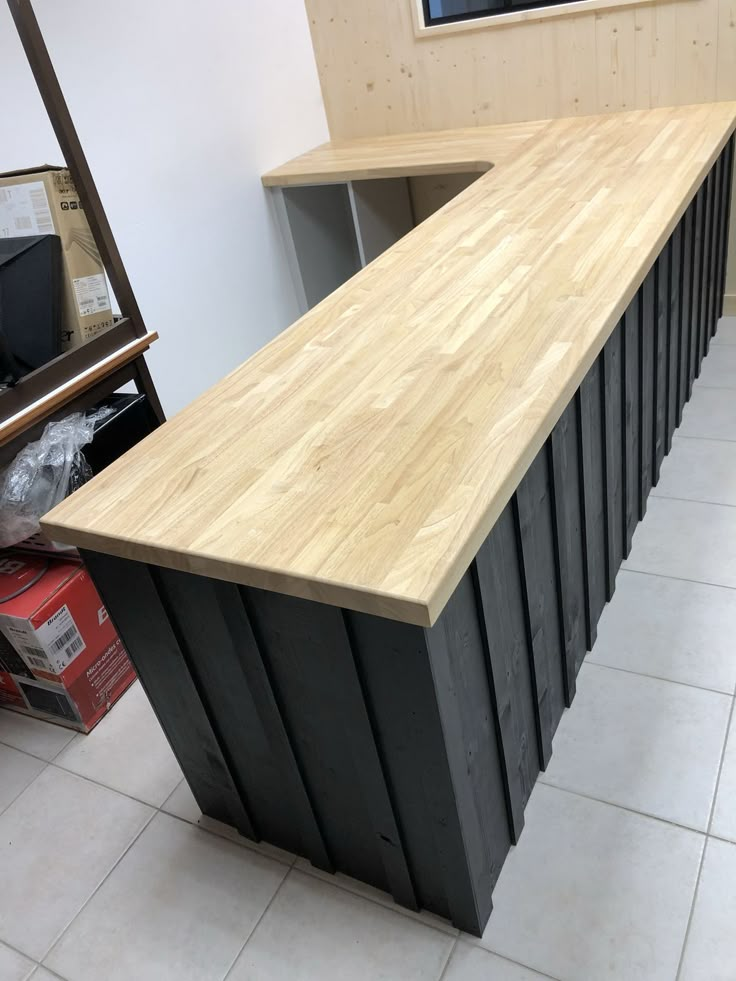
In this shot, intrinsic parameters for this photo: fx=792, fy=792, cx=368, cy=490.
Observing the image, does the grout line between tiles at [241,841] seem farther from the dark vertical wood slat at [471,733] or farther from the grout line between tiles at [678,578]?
the grout line between tiles at [678,578]

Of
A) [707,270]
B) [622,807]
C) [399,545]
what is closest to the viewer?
[399,545]

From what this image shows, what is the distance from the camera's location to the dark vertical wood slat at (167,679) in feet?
4.33

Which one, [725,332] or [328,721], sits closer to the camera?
[328,721]

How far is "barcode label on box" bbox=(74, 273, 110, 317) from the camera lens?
1.97 meters

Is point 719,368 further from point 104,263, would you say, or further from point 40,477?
point 40,477

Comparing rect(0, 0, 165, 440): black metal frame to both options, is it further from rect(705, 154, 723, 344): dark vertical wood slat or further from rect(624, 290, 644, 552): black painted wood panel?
rect(705, 154, 723, 344): dark vertical wood slat

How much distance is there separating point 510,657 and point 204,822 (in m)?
0.82

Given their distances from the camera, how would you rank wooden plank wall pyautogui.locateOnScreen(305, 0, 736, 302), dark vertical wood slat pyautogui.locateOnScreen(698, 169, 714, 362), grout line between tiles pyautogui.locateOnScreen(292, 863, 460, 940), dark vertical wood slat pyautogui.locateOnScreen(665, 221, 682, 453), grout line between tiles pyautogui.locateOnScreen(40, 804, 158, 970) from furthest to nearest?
1. wooden plank wall pyautogui.locateOnScreen(305, 0, 736, 302)
2. dark vertical wood slat pyautogui.locateOnScreen(698, 169, 714, 362)
3. dark vertical wood slat pyautogui.locateOnScreen(665, 221, 682, 453)
4. grout line between tiles pyautogui.locateOnScreen(40, 804, 158, 970)
5. grout line between tiles pyautogui.locateOnScreen(292, 863, 460, 940)

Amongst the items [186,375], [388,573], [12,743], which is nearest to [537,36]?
[186,375]

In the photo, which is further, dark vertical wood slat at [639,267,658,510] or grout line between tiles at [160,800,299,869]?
dark vertical wood slat at [639,267,658,510]

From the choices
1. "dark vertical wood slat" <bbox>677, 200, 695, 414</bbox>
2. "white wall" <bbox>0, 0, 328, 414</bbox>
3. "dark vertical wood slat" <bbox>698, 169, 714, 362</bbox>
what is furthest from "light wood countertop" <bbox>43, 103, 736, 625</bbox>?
"white wall" <bbox>0, 0, 328, 414</bbox>

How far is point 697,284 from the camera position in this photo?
2.74 metres

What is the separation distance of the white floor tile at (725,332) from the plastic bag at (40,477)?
8.20 feet

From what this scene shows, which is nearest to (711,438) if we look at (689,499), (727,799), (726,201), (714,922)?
(689,499)
